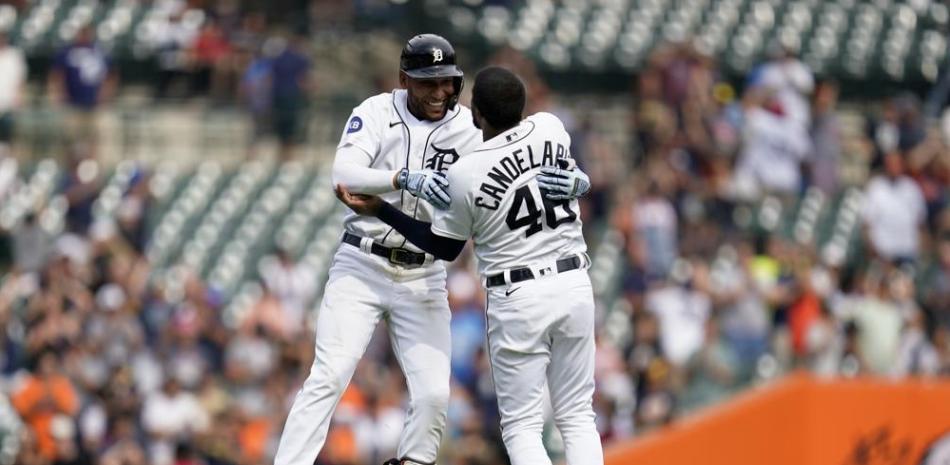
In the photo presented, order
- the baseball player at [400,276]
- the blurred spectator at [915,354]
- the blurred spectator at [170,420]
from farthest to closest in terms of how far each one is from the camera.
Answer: the blurred spectator at [915,354] → the blurred spectator at [170,420] → the baseball player at [400,276]

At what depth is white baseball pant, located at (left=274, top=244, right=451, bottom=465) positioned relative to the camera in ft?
29.4

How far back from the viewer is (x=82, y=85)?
64.7 ft

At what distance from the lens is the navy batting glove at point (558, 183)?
862 centimetres

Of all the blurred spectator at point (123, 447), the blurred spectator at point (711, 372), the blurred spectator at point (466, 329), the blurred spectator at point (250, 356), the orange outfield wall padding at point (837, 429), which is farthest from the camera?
the blurred spectator at point (250, 356)

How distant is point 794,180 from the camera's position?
19469 millimetres

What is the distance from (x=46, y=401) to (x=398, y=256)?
7.12m

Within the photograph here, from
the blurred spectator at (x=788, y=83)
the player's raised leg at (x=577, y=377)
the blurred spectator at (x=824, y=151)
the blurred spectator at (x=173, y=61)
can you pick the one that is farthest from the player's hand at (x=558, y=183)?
the blurred spectator at (x=173, y=61)

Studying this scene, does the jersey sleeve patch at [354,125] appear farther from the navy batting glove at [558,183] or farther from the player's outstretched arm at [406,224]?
the navy batting glove at [558,183]

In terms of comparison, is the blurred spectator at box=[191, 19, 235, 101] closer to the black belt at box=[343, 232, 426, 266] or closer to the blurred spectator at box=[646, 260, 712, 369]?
the blurred spectator at box=[646, 260, 712, 369]

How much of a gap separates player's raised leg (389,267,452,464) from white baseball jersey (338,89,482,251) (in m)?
0.24

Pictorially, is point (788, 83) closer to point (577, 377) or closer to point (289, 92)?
point (289, 92)

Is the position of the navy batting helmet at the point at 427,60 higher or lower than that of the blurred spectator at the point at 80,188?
higher

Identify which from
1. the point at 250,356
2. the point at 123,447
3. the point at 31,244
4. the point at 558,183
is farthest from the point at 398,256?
the point at 31,244

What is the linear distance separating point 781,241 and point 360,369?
455 cm
